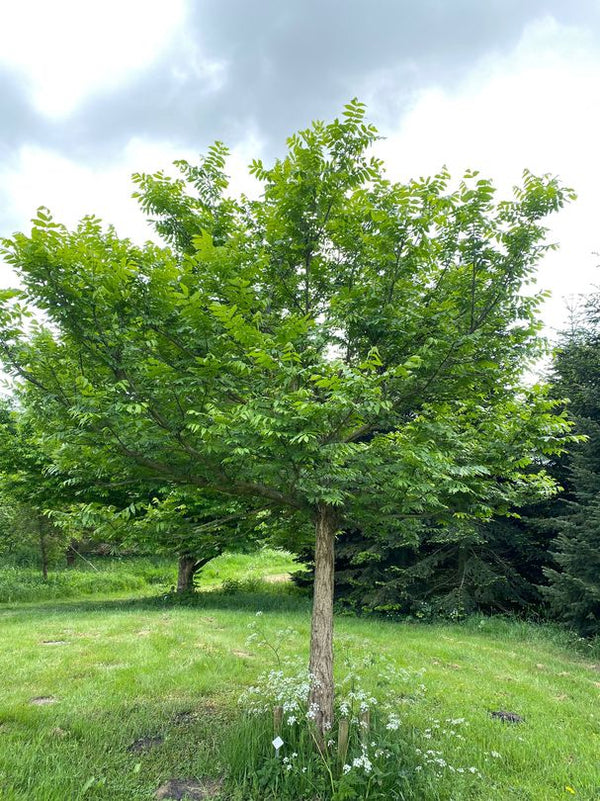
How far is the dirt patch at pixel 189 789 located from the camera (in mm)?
3445

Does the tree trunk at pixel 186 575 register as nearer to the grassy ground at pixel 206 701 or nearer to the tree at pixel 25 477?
the tree at pixel 25 477

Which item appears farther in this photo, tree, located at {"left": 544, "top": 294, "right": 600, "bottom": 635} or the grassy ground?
tree, located at {"left": 544, "top": 294, "right": 600, "bottom": 635}

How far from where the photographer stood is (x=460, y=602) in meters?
11.5

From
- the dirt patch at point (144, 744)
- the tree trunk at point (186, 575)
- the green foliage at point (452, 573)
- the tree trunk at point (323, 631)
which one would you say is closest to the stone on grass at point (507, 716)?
the tree trunk at point (323, 631)

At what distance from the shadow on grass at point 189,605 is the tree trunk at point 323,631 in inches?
308

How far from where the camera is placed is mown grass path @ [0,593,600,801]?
12.2 ft

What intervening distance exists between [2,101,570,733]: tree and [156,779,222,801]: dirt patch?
2.88ft

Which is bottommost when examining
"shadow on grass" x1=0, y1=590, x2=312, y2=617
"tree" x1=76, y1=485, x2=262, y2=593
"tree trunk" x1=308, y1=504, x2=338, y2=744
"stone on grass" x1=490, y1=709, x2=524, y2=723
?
"shadow on grass" x1=0, y1=590, x2=312, y2=617

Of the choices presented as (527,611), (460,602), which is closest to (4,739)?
(460,602)

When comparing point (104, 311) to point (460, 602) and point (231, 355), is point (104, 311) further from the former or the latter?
point (460, 602)

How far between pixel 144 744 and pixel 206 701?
1080 mm

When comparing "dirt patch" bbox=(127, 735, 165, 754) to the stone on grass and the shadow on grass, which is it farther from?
the shadow on grass

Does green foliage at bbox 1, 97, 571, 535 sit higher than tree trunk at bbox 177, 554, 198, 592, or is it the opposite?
green foliage at bbox 1, 97, 571, 535

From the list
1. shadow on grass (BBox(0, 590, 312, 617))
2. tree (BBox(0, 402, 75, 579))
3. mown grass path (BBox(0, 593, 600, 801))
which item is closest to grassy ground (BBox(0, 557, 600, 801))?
mown grass path (BBox(0, 593, 600, 801))
